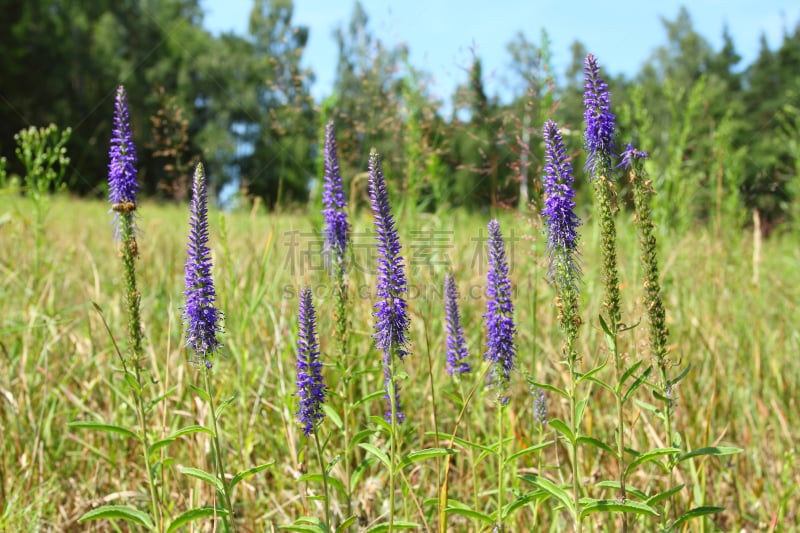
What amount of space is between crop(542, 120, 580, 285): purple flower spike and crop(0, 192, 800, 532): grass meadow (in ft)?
1.76

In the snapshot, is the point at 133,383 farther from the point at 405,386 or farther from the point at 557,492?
the point at 405,386

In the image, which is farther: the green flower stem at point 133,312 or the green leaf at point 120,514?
the green flower stem at point 133,312

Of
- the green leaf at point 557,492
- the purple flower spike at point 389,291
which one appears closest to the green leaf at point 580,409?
the green leaf at point 557,492

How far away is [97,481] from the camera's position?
3475 millimetres

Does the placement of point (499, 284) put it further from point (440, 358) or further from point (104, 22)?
point (104, 22)

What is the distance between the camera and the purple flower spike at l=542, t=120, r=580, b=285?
2127mm

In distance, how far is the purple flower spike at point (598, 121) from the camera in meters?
2.14

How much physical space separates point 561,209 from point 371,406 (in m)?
2.50

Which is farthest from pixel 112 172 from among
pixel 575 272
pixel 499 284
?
pixel 575 272

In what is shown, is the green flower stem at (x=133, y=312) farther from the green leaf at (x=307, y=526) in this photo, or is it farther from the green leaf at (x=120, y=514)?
the green leaf at (x=307, y=526)

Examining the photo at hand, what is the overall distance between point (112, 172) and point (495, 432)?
281cm

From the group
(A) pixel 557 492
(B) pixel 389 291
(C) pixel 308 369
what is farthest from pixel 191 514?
(A) pixel 557 492

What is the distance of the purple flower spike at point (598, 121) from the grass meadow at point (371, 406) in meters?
0.77

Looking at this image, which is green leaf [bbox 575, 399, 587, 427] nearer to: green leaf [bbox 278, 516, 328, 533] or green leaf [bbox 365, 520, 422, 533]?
green leaf [bbox 365, 520, 422, 533]
